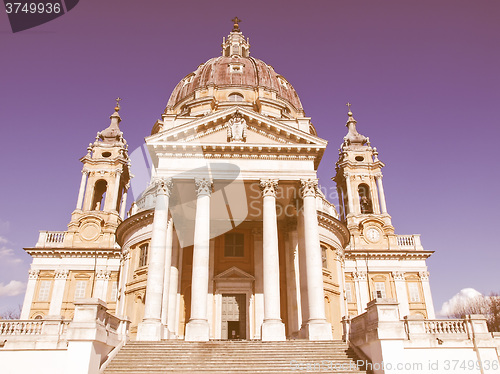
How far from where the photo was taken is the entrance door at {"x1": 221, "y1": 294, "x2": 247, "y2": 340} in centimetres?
2458

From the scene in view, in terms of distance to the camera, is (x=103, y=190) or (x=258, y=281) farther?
(x=103, y=190)

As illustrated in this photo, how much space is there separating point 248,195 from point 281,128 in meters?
4.80

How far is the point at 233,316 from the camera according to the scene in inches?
985

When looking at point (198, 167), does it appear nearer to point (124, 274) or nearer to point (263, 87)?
point (124, 274)

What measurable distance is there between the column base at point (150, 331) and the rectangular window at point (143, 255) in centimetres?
1129

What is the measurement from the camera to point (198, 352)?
1591 cm

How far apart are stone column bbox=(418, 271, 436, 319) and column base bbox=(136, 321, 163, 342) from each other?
2746 centimetres

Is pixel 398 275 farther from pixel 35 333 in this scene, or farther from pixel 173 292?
pixel 35 333

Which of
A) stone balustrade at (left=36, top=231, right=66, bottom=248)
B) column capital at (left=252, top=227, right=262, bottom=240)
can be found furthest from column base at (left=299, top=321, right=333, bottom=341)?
stone balustrade at (left=36, top=231, right=66, bottom=248)

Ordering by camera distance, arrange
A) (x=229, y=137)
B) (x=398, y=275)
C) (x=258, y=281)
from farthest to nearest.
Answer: (x=398, y=275)
(x=258, y=281)
(x=229, y=137)

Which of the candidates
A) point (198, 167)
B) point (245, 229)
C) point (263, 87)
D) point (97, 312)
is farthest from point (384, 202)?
point (97, 312)

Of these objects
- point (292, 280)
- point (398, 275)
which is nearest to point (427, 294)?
point (398, 275)

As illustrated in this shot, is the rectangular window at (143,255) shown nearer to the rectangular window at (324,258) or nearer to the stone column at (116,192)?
the stone column at (116,192)

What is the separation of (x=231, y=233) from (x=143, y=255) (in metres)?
7.43
